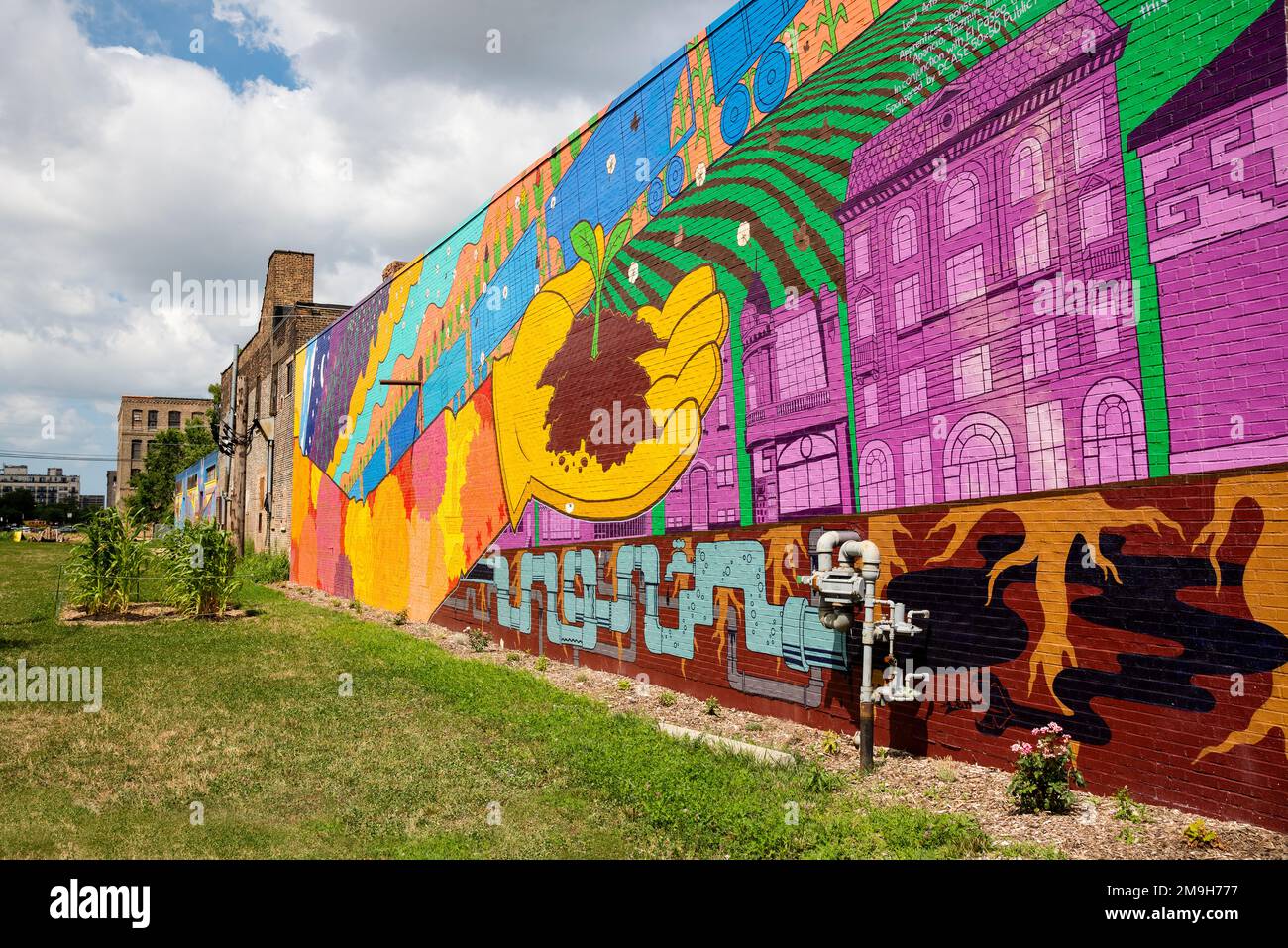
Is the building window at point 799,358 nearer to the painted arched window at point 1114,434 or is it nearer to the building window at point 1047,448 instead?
the building window at point 1047,448

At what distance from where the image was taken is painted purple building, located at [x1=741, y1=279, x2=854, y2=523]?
7273 millimetres

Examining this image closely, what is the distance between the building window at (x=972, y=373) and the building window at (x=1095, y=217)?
949mm

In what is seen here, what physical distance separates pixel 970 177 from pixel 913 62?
1204mm

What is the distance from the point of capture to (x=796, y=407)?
25.2 feet

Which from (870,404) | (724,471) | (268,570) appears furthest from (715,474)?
(268,570)

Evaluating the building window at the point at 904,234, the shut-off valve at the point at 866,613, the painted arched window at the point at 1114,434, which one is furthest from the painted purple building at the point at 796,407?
the painted arched window at the point at 1114,434

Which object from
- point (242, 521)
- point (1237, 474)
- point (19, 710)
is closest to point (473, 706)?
point (19, 710)

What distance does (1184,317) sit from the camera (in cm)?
488

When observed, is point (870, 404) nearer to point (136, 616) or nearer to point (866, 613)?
point (866, 613)

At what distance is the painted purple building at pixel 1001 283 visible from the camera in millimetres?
5312

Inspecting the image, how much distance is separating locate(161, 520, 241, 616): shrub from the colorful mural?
80.2ft

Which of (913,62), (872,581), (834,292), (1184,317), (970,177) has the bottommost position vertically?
(872,581)

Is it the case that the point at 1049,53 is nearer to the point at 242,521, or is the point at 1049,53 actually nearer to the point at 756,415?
the point at 756,415

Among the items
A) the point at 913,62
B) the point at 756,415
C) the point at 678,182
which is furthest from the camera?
the point at 678,182
